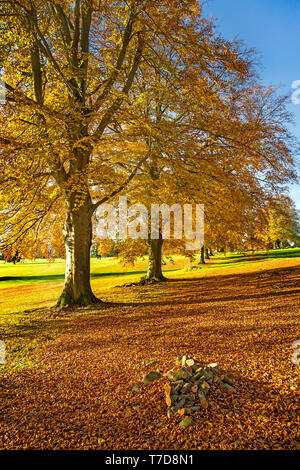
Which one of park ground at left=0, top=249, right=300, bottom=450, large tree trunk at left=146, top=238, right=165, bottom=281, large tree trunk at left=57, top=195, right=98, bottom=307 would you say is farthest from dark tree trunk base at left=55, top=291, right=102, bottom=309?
large tree trunk at left=146, top=238, right=165, bottom=281

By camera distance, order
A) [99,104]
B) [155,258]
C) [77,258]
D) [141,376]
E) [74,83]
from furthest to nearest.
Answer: [155,258]
[77,258]
[74,83]
[99,104]
[141,376]

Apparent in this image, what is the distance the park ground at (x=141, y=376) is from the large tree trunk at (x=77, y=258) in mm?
1254

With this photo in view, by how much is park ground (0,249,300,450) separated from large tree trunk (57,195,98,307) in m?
1.25

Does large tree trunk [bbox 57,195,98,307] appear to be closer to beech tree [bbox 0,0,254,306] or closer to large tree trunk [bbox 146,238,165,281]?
beech tree [bbox 0,0,254,306]

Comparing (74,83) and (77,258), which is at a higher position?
(74,83)

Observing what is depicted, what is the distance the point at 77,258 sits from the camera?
9844 mm

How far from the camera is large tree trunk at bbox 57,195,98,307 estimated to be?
9852mm

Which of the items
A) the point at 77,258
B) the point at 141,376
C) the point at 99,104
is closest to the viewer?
the point at 141,376

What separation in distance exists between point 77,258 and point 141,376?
6626mm

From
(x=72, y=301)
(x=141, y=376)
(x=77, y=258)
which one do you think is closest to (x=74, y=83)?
(x=77, y=258)

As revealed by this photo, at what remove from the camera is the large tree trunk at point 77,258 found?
9.85 meters

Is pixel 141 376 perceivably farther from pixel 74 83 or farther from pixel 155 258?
pixel 155 258

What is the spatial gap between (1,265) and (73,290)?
23.9 meters
